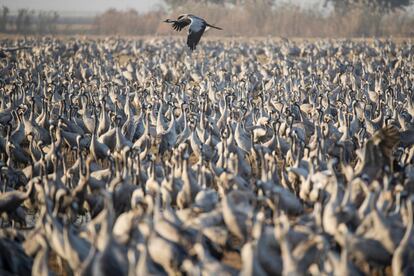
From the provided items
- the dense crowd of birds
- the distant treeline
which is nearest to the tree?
the distant treeline

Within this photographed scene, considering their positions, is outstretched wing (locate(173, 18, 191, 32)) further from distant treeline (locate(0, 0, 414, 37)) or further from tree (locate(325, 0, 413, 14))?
tree (locate(325, 0, 413, 14))

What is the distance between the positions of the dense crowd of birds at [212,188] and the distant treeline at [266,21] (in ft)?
104

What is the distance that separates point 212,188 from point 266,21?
43.3 m

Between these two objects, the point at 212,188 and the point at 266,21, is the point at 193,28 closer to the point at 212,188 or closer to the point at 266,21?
the point at 212,188

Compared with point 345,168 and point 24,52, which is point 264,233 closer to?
point 345,168

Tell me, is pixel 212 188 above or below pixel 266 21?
below

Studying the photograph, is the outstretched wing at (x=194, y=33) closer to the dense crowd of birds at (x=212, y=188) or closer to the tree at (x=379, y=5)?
the dense crowd of birds at (x=212, y=188)

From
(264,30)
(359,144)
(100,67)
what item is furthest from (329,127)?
(264,30)

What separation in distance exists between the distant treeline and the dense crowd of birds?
3161 centimetres

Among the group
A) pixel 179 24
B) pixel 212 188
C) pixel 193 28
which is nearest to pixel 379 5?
pixel 179 24

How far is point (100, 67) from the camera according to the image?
24.3 m

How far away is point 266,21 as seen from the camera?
51.5 metres

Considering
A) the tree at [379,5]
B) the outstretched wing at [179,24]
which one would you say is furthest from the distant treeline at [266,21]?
the outstretched wing at [179,24]

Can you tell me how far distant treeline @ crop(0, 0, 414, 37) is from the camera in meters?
48.2
